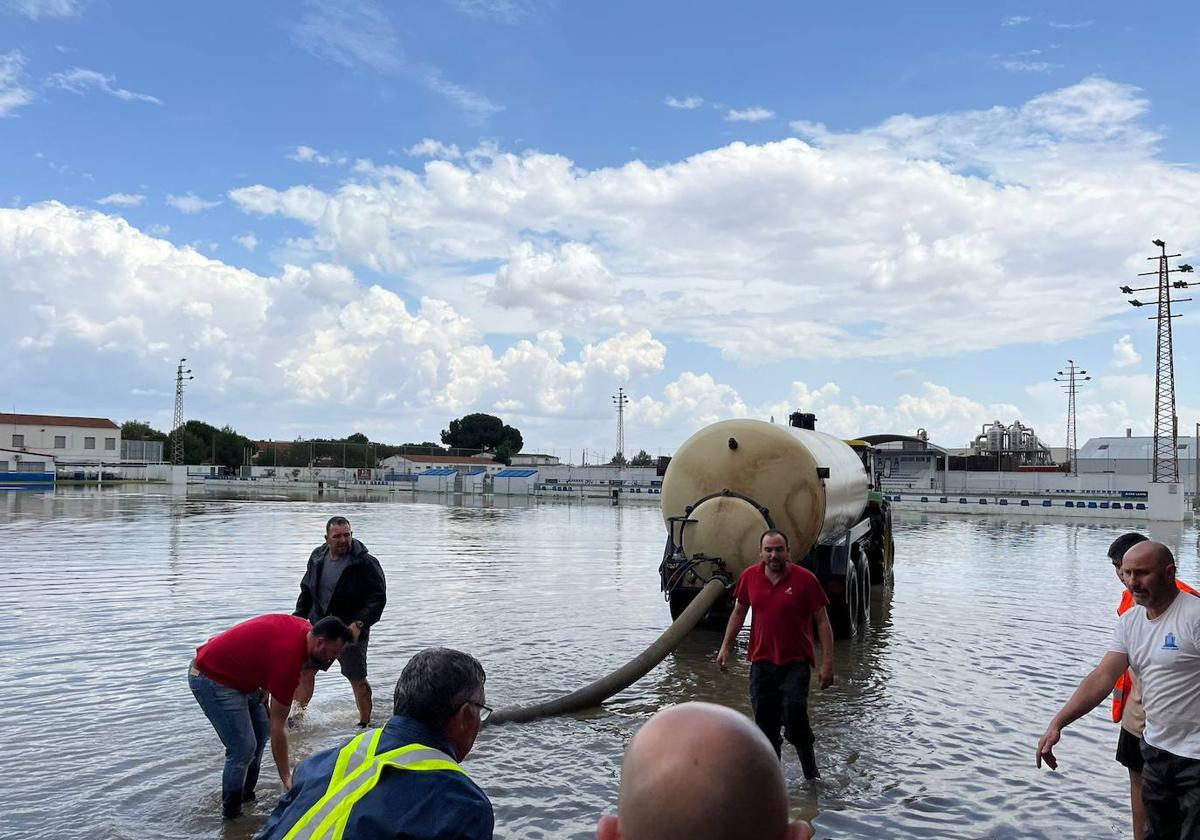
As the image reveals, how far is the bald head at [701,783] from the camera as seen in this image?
1371 mm

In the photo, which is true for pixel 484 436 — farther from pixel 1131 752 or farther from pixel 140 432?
pixel 1131 752

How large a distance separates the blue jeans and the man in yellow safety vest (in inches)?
126

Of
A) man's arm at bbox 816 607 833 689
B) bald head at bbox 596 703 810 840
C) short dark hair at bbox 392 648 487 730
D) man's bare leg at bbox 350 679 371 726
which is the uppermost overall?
bald head at bbox 596 703 810 840

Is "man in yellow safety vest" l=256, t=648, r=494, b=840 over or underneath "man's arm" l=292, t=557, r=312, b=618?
over

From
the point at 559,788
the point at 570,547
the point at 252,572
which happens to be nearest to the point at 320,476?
the point at 570,547

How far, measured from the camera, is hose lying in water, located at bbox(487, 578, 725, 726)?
7.87m

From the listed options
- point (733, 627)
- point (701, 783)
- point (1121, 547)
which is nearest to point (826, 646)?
point (733, 627)

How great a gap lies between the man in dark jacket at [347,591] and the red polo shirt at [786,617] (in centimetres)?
287

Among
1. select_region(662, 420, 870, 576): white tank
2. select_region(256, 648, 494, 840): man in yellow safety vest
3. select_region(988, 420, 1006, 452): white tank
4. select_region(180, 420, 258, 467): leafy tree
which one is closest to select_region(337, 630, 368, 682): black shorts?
select_region(662, 420, 870, 576): white tank

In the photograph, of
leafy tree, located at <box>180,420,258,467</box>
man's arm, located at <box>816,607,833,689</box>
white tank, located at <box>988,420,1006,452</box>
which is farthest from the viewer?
leafy tree, located at <box>180,420,258,467</box>

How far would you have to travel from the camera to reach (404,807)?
2.17 m

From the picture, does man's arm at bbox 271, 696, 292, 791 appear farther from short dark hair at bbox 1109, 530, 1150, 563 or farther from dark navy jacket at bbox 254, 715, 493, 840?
short dark hair at bbox 1109, 530, 1150, 563

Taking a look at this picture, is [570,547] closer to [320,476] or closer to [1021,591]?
[1021,591]

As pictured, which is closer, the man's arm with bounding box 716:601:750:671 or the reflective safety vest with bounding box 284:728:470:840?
the reflective safety vest with bounding box 284:728:470:840
